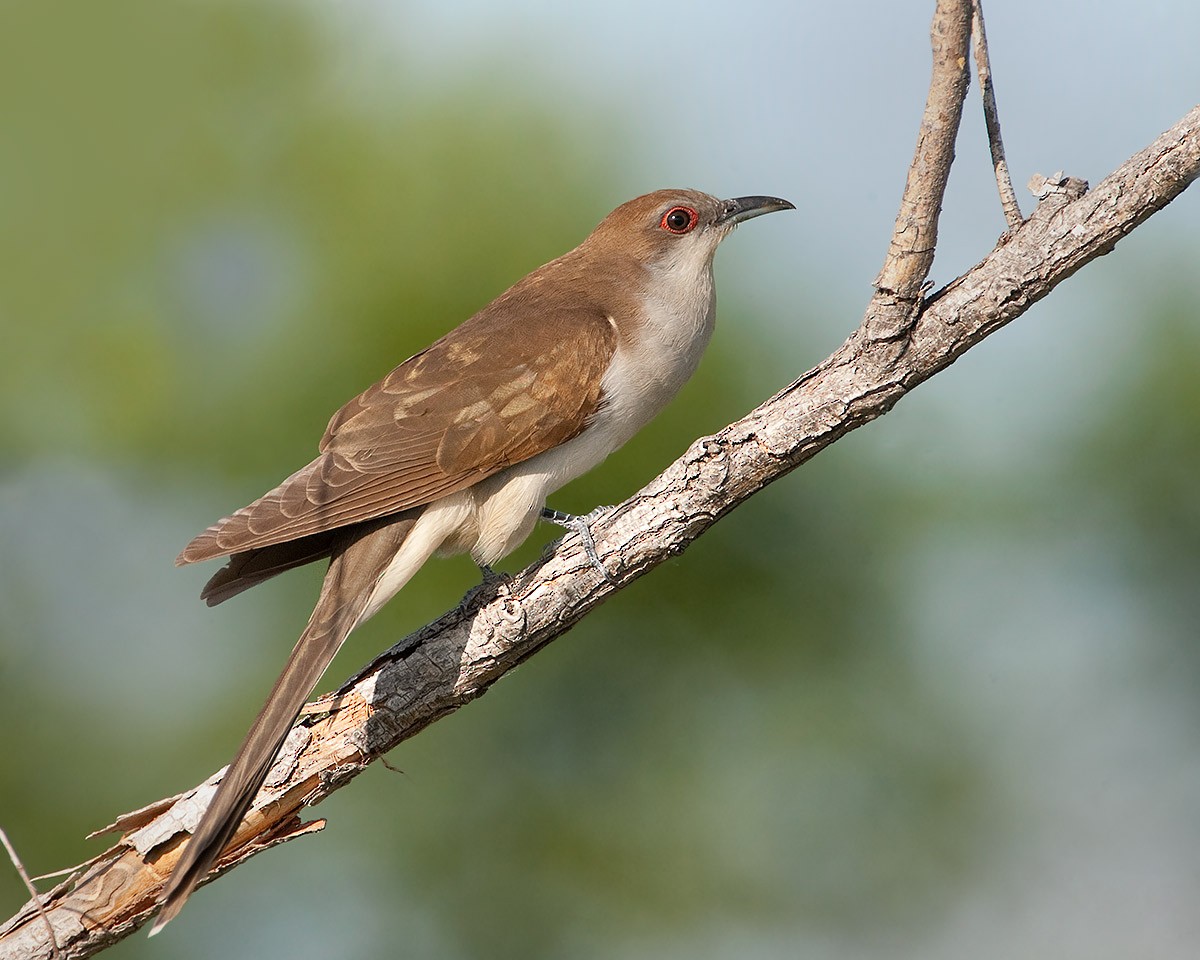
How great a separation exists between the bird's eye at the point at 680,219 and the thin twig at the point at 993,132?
1966mm

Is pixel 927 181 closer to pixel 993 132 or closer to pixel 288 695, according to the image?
pixel 993 132

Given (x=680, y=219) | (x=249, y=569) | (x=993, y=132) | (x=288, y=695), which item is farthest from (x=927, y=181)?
(x=249, y=569)

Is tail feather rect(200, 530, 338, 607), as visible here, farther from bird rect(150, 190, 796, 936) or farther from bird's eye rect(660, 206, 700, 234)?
bird's eye rect(660, 206, 700, 234)

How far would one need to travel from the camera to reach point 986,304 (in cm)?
360

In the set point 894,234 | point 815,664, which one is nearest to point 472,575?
point 815,664

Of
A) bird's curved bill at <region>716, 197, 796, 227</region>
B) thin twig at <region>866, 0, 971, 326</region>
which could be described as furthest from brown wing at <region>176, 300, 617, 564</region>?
thin twig at <region>866, 0, 971, 326</region>

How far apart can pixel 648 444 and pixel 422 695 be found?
12.0 ft

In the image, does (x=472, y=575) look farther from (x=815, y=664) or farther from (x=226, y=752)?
(x=815, y=664)

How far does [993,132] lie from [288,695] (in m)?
2.81

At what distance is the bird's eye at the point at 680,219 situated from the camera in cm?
546

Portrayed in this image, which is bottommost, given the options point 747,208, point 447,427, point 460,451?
point 460,451

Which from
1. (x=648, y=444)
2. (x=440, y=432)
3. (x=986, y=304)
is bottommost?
(x=986, y=304)

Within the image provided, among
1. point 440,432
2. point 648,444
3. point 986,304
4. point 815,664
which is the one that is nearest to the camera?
point 986,304

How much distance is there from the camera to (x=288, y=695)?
3.94 m
